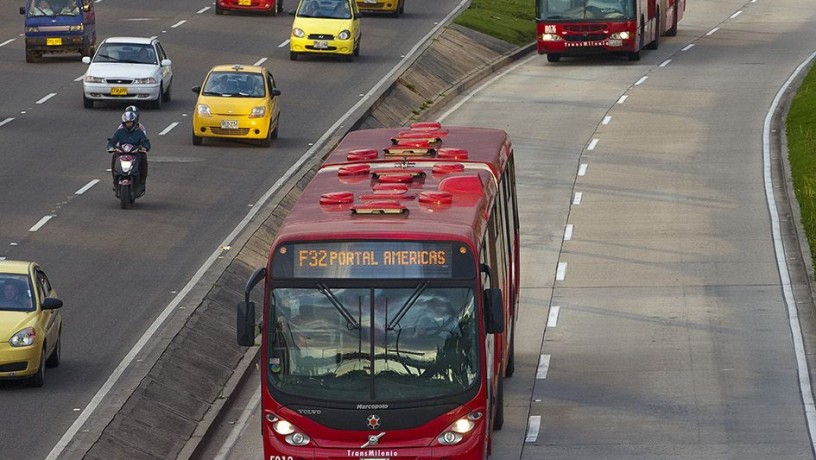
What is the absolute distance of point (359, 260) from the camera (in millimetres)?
15852

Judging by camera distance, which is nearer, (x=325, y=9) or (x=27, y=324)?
(x=27, y=324)

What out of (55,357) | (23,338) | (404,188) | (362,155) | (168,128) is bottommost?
(168,128)

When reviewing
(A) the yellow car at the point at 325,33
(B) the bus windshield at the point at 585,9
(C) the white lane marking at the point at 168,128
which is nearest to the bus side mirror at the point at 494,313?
(C) the white lane marking at the point at 168,128

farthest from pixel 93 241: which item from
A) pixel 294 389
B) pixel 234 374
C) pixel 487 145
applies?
pixel 294 389

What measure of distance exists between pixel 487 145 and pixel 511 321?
213 cm

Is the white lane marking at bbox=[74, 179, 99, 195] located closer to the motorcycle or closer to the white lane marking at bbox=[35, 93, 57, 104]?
the motorcycle

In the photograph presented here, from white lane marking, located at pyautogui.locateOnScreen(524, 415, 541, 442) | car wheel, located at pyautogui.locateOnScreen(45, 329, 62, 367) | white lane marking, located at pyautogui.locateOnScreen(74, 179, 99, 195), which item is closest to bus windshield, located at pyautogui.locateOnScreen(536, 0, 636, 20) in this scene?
white lane marking, located at pyautogui.locateOnScreen(74, 179, 99, 195)

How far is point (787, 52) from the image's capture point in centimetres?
5831

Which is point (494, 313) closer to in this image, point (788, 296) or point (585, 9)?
point (788, 296)

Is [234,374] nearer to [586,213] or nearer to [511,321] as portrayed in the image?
[511,321]

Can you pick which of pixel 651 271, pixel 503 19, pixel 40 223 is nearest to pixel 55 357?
pixel 40 223

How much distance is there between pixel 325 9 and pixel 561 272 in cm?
2560

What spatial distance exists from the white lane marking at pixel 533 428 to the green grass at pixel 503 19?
38803mm

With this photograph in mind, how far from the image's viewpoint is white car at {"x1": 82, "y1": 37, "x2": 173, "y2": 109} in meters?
42.5
